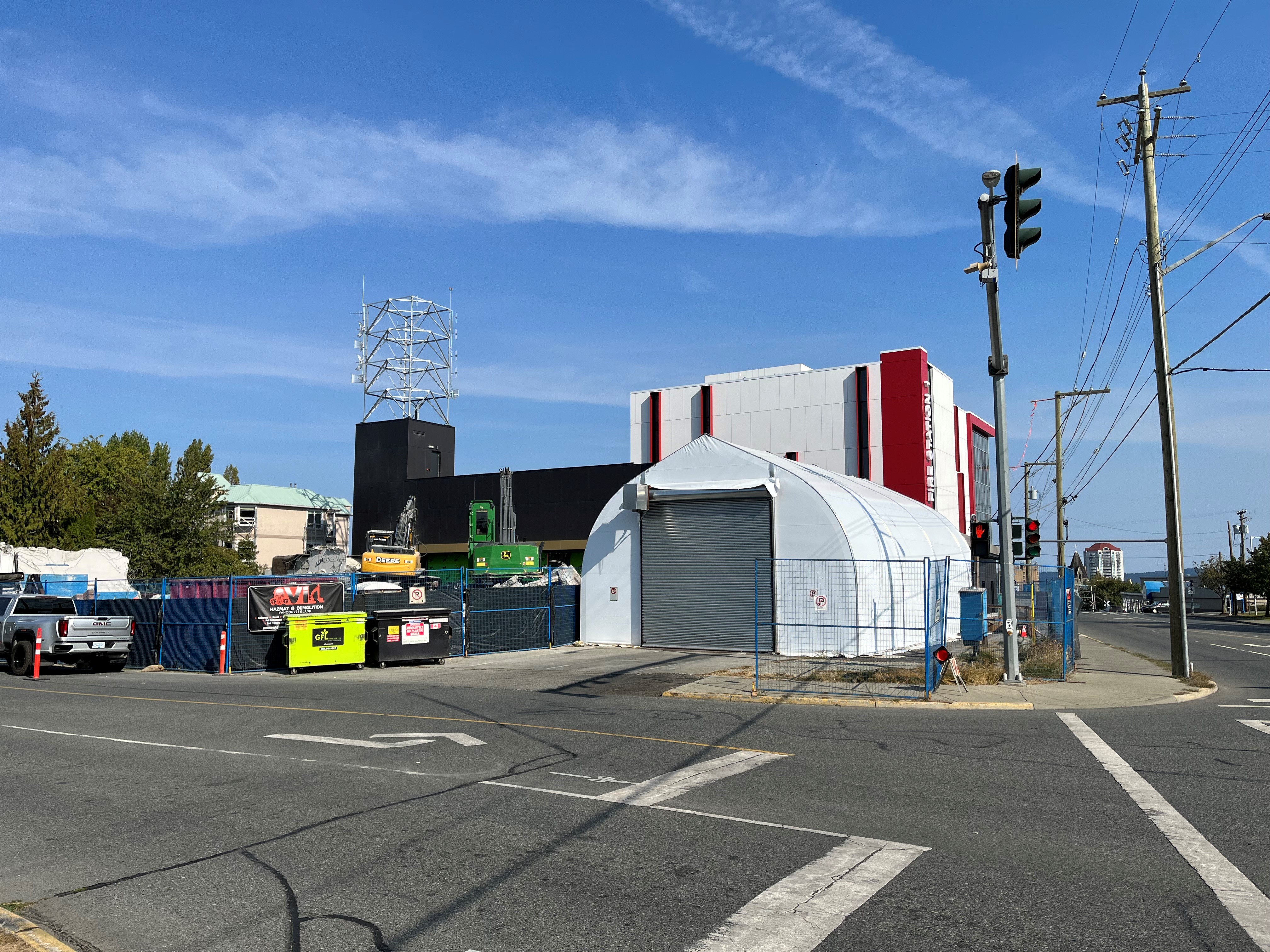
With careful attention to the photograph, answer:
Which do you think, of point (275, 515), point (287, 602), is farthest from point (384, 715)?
point (275, 515)

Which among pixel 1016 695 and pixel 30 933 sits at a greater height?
pixel 30 933

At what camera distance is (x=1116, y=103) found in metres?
22.2

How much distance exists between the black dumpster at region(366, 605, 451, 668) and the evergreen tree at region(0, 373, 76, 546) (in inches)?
1396

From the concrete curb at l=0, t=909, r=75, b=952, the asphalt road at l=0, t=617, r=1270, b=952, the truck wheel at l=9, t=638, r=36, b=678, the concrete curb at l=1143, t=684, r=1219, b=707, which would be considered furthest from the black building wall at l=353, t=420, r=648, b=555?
the concrete curb at l=0, t=909, r=75, b=952

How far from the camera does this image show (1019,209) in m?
15.0

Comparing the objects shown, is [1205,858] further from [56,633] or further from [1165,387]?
[56,633]

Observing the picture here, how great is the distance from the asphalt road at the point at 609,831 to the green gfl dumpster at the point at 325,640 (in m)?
8.14

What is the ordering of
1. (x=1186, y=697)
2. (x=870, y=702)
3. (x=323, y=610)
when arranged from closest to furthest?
(x=870, y=702) < (x=1186, y=697) < (x=323, y=610)

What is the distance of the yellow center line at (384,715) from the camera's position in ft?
36.7

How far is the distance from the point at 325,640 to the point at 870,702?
12944mm

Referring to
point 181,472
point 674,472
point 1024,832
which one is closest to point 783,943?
point 1024,832

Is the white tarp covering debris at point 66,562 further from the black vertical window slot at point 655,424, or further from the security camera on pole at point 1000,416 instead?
the security camera on pole at point 1000,416

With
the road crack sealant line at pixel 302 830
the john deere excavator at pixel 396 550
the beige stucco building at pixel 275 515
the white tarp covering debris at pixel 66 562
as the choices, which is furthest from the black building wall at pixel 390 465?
the road crack sealant line at pixel 302 830

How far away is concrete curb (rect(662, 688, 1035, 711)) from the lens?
14375 mm
